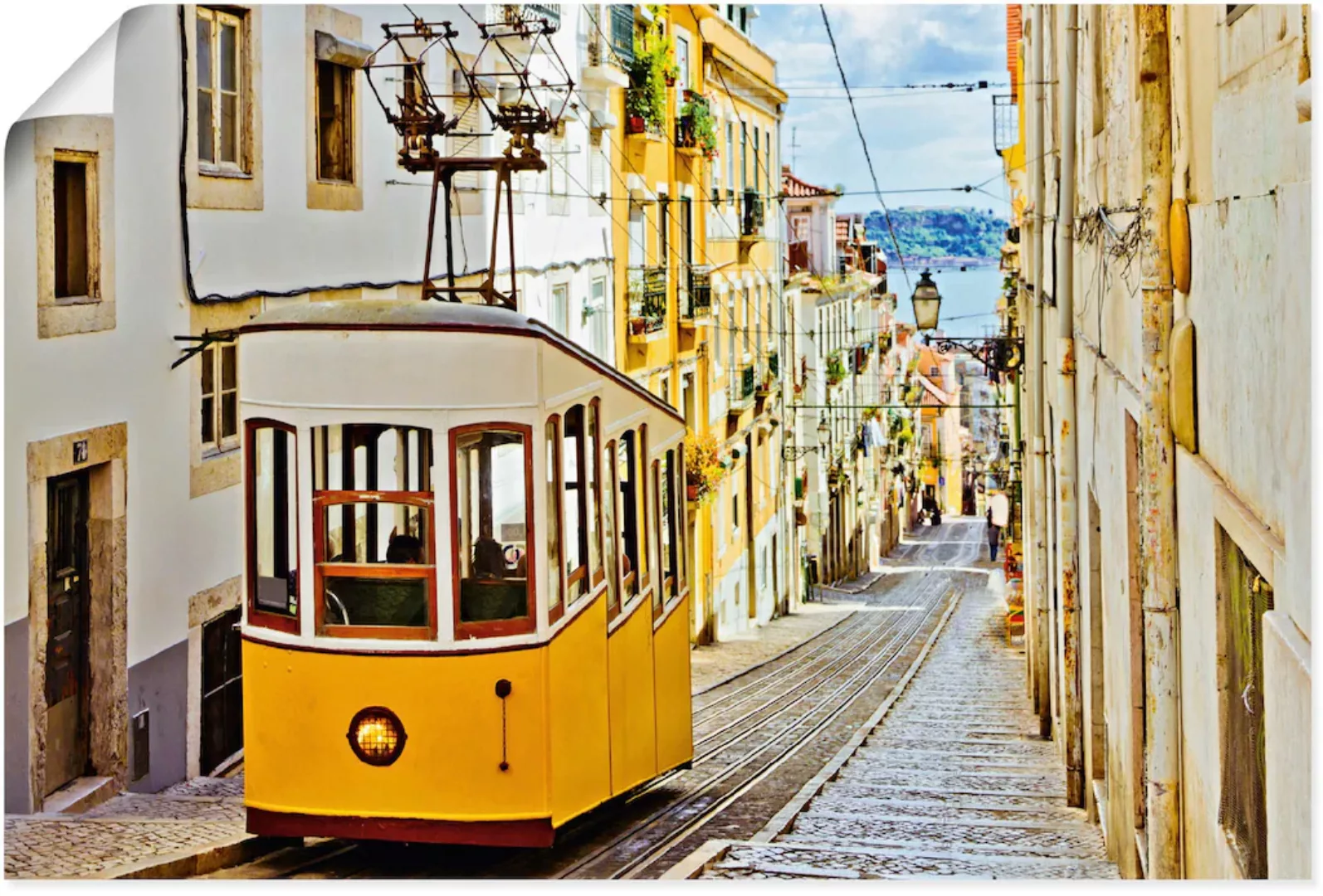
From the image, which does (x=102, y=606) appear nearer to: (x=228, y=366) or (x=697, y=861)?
(x=228, y=366)

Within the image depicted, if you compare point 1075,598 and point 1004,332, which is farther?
point 1004,332

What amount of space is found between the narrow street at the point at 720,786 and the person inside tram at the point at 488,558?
3.05 feet

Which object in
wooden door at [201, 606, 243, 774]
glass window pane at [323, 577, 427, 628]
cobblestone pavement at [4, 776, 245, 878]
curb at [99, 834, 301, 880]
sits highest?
glass window pane at [323, 577, 427, 628]

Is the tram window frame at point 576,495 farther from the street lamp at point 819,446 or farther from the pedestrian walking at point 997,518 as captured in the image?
the pedestrian walking at point 997,518

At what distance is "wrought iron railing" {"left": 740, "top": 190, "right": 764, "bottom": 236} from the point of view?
901 centimetres

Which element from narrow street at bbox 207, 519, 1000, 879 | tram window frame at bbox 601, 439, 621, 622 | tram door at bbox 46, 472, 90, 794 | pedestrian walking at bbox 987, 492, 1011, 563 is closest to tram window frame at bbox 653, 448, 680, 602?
tram window frame at bbox 601, 439, 621, 622

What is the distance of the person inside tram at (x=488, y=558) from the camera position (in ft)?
17.1

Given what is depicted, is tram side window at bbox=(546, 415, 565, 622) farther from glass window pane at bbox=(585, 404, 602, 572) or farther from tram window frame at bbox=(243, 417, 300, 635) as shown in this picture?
tram window frame at bbox=(243, 417, 300, 635)

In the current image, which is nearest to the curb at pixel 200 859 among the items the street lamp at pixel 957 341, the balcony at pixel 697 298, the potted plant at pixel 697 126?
the balcony at pixel 697 298

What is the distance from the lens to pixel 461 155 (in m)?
7.25

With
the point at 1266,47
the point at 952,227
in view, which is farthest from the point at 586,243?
the point at 1266,47

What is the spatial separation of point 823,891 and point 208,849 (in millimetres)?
1962

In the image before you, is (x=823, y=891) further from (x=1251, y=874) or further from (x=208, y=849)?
(x=208, y=849)

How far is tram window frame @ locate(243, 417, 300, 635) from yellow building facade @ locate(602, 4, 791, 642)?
2.04 metres
